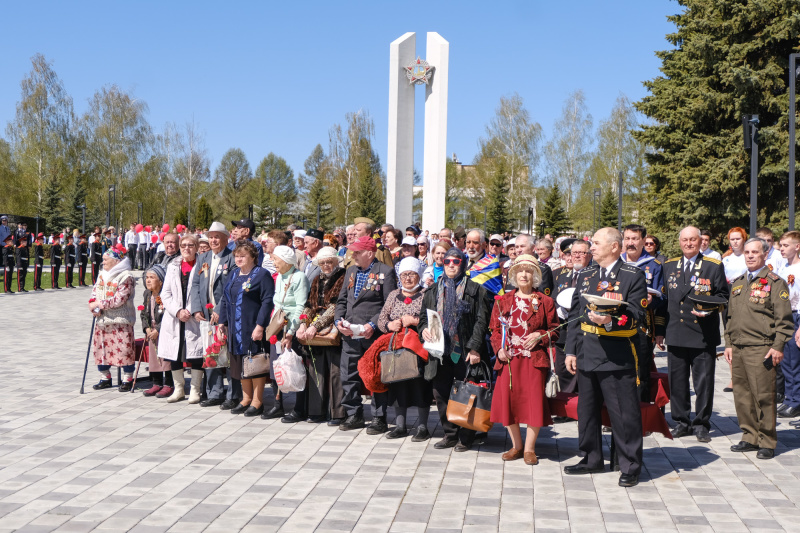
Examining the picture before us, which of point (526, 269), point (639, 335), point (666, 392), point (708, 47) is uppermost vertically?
point (708, 47)

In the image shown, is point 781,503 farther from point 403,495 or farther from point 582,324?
point 403,495

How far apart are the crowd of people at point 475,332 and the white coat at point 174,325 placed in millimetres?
19

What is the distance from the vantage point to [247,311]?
809 cm

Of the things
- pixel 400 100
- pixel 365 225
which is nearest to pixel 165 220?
pixel 400 100

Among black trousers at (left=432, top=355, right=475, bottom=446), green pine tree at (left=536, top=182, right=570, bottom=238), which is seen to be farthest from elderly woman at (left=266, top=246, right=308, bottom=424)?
green pine tree at (left=536, top=182, right=570, bottom=238)

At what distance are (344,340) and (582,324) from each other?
254 centimetres

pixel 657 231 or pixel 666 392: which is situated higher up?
pixel 657 231

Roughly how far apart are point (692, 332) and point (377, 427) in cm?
305

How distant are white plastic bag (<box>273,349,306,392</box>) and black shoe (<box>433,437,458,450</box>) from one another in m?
1.58

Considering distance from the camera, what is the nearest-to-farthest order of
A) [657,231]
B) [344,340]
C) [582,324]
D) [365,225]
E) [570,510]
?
[570,510] → [582,324] → [344,340] → [365,225] → [657,231]

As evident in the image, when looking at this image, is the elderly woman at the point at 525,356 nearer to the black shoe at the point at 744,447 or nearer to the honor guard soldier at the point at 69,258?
the black shoe at the point at 744,447

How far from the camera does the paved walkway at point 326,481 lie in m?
4.95

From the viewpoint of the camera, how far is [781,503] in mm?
5379

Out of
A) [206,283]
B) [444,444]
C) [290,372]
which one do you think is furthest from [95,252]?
[444,444]
